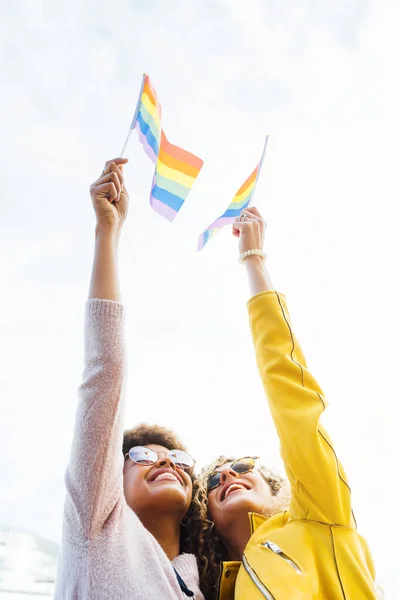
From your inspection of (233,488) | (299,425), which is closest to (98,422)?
(299,425)

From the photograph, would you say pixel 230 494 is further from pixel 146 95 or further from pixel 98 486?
pixel 146 95

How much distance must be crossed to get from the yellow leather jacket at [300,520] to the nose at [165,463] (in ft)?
1.82

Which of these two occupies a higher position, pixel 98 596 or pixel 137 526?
pixel 137 526

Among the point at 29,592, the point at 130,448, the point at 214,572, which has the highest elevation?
the point at 130,448

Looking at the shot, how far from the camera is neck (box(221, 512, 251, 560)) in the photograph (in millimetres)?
2553

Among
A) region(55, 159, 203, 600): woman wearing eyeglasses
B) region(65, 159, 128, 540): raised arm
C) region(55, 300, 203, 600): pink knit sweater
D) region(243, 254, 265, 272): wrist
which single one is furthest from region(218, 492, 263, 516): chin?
region(243, 254, 265, 272): wrist

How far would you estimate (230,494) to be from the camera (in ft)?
8.87

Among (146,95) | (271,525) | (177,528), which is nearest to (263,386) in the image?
(271,525)

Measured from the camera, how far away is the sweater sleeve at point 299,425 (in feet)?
6.48

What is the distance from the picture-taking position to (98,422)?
1.82m

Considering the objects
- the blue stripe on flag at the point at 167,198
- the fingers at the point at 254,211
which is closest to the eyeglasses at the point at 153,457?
the fingers at the point at 254,211

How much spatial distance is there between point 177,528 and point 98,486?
101 cm

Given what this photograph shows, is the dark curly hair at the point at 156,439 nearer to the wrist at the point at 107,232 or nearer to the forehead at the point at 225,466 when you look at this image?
the forehead at the point at 225,466

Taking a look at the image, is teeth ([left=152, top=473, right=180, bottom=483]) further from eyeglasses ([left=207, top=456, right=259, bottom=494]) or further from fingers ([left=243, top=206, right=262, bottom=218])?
fingers ([left=243, top=206, right=262, bottom=218])
